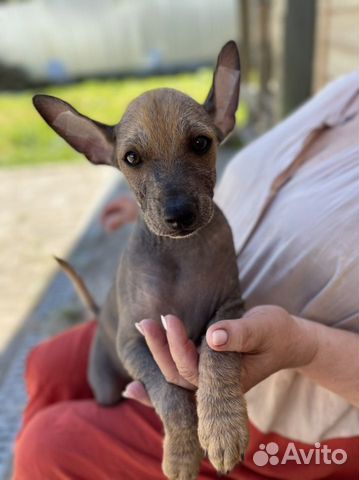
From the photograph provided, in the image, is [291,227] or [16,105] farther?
[16,105]

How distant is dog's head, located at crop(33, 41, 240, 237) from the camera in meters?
1.36

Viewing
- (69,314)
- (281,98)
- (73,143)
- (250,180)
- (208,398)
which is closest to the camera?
(208,398)

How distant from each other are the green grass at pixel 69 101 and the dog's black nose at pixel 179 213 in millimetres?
4997

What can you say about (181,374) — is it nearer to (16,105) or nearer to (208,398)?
(208,398)

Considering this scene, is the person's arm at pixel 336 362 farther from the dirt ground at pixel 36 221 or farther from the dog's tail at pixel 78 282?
the dirt ground at pixel 36 221

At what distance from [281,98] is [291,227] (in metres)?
2.98

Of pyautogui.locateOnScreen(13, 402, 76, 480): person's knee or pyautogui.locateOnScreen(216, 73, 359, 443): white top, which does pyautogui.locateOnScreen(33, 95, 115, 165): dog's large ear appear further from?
pyautogui.locateOnScreen(13, 402, 76, 480): person's knee

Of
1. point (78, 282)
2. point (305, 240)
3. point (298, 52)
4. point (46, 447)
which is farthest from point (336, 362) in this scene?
point (298, 52)

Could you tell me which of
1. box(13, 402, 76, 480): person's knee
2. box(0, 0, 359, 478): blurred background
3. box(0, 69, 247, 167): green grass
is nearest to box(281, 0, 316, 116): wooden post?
box(0, 0, 359, 478): blurred background

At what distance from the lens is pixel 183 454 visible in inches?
52.9

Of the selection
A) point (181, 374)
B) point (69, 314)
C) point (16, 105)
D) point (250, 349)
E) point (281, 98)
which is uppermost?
point (250, 349)

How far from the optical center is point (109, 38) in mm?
11602

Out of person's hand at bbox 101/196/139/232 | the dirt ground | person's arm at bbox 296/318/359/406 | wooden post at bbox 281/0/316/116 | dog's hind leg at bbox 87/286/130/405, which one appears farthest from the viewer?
the dirt ground

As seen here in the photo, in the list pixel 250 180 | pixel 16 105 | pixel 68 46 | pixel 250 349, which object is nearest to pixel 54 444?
pixel 250 349
